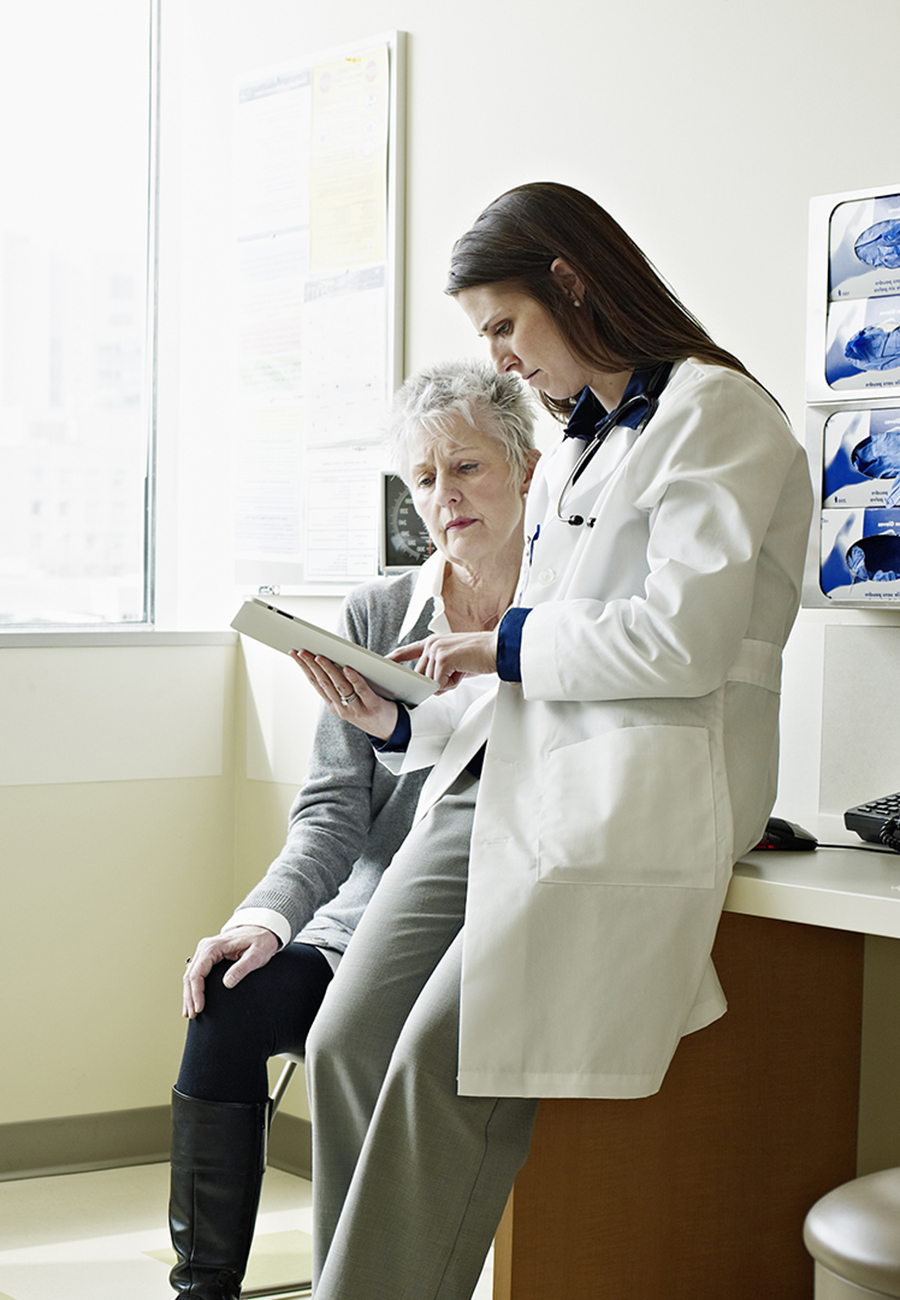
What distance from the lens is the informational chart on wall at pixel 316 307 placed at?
2592mm

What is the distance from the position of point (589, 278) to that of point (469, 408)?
0.47 meters

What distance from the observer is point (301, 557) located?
274cm

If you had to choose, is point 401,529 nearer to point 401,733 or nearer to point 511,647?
→ point 401,733

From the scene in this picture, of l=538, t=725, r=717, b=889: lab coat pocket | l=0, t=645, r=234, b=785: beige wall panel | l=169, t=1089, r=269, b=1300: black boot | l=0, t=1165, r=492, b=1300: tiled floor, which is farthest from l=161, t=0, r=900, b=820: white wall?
l=0, t=1165, r=492, b=1300: tiled floor

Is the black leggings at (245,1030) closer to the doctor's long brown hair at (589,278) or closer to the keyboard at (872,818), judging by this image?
the keyboard at (872,818)

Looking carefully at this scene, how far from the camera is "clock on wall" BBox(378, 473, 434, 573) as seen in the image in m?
2.46

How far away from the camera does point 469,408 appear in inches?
80.2

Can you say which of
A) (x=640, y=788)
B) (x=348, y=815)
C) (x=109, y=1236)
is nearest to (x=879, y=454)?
(x=640, y=788)

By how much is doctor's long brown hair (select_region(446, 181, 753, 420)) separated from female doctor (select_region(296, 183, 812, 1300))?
53mm

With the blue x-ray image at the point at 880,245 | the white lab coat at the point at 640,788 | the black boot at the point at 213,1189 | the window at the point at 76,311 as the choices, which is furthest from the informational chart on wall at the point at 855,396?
the window at the point at 76,311

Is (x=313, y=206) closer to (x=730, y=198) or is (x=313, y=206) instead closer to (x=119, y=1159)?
(x=730, y=198)

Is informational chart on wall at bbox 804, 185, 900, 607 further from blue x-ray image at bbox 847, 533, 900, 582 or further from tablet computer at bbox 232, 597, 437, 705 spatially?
tablet computer at bbox 232, 597, 437, 705

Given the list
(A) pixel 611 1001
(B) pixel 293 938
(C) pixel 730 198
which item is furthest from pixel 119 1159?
(C) pixel 730 198

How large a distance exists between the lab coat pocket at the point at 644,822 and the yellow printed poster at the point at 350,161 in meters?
1.46
